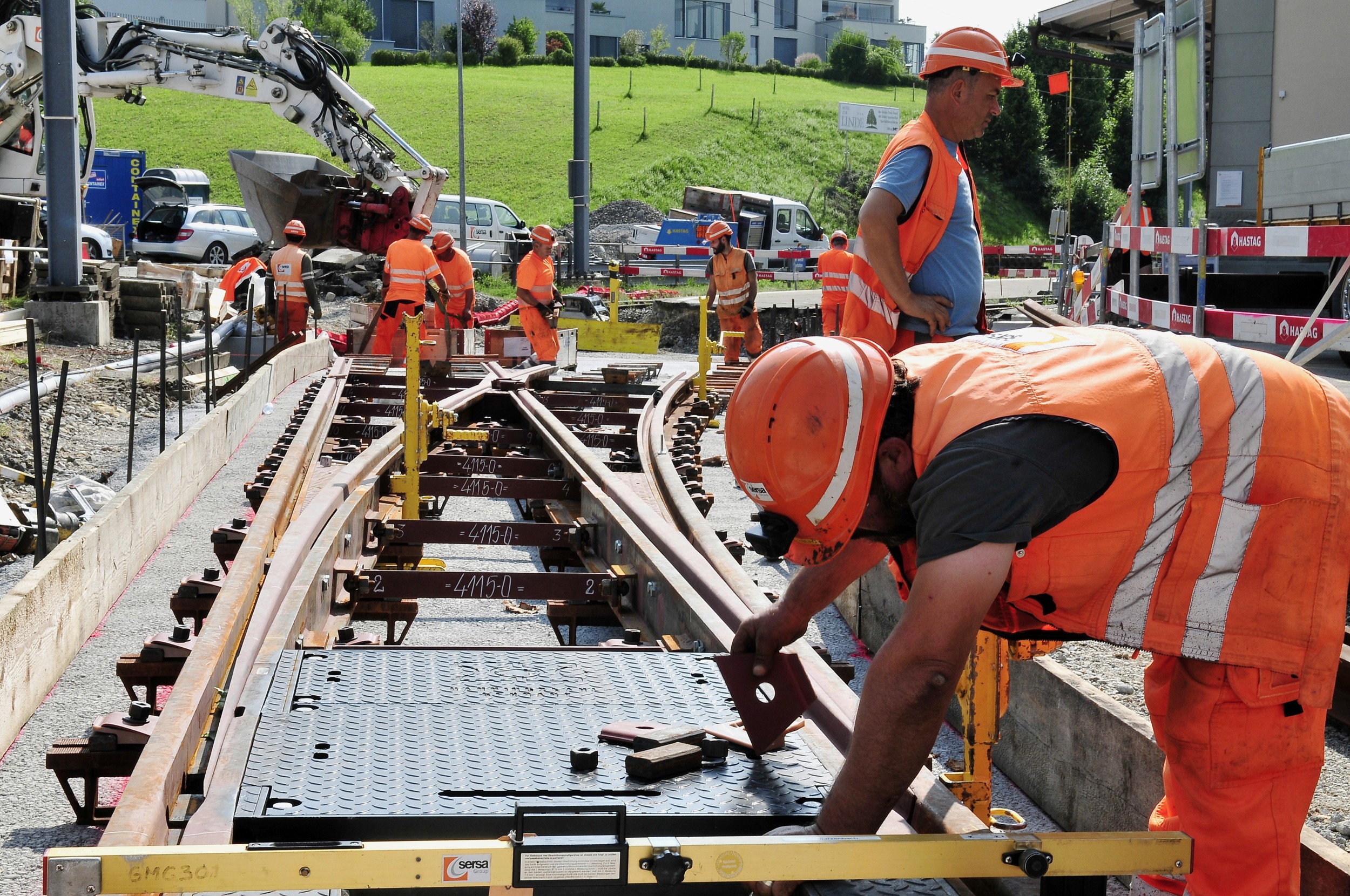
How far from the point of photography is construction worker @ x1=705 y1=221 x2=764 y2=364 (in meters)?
15.3

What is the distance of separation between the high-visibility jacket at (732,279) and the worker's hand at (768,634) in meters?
13.0

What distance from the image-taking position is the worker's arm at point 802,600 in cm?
268

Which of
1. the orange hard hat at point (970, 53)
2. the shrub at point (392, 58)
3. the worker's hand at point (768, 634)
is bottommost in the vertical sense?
the worker's hand at point (768, 634)

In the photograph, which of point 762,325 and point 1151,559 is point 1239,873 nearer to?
point 1151,559

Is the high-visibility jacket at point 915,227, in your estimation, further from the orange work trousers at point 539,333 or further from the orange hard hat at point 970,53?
the orange work trousers at point 539,333

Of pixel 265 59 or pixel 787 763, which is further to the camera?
pixel 265 59

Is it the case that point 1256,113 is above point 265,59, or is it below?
below

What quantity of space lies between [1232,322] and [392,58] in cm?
7142

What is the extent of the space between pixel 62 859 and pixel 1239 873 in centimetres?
199

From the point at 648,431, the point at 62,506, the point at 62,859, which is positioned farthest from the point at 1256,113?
the point at 62,859

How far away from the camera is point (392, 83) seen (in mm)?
65000

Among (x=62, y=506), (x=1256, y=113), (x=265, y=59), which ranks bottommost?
(x=62, y=506)

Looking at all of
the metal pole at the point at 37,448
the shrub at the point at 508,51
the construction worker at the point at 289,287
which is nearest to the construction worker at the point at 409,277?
the construction worker at the point at 289,287

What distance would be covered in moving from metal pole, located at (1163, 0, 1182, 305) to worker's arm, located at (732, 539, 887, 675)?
21.3 feet
